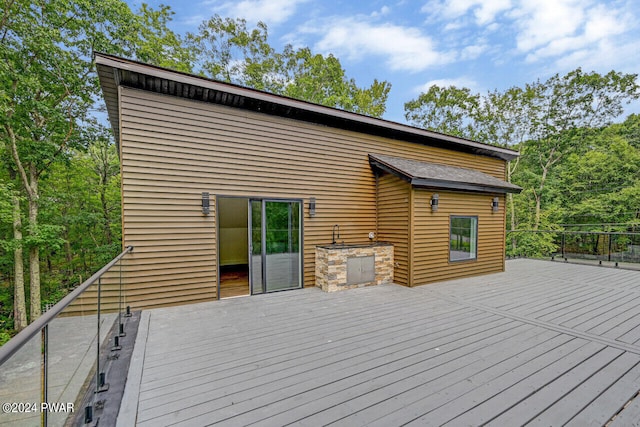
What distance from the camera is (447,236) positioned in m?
5.93

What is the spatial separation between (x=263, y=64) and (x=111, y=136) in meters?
7.62

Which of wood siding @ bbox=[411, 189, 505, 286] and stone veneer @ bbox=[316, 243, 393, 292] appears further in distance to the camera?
wood siding @ bbox=[411, 189, 505, 286]

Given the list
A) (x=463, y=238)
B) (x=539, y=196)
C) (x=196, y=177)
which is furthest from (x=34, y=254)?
(x=539, y=196)

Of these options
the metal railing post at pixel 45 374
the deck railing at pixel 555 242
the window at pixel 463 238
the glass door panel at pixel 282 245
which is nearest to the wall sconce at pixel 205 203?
the glass door panel at pixel 282 245

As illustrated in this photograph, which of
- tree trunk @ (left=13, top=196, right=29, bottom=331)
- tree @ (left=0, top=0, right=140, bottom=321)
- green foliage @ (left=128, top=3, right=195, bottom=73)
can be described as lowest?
tree trunk @ (left=13, top=196, right=29, bottom=331)

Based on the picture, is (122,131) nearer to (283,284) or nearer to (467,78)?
(283,284)

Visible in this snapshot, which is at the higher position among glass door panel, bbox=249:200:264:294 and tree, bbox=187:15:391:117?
tree, bbox=187:15:391:117

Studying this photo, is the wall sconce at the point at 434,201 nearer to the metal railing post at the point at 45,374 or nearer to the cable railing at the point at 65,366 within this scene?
the cable railing at the point at 65,366

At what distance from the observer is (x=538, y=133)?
14609mm

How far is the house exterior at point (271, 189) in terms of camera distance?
411 centimetres

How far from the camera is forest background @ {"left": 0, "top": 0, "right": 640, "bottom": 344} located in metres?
7.71

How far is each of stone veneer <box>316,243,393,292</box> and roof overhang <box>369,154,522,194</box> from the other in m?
1.54

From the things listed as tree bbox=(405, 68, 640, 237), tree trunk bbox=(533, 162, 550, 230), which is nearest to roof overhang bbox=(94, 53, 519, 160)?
tree bbox=(405, 68, 640, 237)

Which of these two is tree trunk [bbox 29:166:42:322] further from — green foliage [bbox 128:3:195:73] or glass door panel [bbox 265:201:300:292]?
glass door panel [bbox 265:201:300:292]
